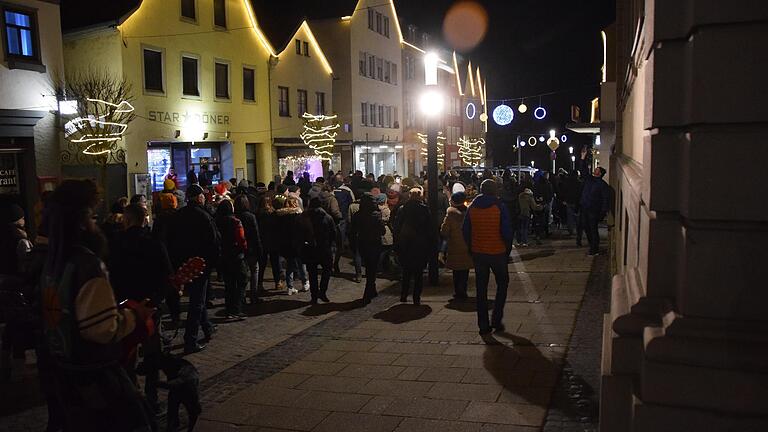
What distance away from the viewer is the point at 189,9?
24500 millimetres

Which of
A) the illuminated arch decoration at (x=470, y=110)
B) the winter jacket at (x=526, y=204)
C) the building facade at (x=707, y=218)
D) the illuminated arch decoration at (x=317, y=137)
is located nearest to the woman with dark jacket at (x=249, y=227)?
the building facade at (x=707, y=218)

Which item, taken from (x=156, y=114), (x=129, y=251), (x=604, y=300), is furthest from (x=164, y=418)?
(x=156, y=114)

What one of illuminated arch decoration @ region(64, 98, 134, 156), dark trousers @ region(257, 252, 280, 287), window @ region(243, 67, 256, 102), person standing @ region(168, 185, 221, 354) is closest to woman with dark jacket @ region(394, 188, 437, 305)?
dark trousers @ region(257, 252, 280, 287)

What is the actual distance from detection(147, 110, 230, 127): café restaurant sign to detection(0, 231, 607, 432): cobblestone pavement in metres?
13.5

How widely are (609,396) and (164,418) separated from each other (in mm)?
3828

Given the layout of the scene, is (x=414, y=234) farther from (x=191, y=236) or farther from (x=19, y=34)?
(x=19, y=34)

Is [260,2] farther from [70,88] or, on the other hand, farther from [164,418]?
[164,418]

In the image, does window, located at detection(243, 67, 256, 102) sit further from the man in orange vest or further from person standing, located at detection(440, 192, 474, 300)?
the man in orange vest

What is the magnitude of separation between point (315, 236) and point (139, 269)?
4554 millimetres

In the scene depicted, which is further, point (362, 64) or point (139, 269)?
point (362, 64)

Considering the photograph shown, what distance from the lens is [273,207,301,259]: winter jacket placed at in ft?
36.5

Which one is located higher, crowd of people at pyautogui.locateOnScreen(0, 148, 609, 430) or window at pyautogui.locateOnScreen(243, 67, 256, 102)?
window at pyautogui.locateOnScreen(243, 67, 256, 102)

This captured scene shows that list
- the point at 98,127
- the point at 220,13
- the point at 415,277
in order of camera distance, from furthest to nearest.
Answer: the point at 220,13 < the point at 98,127 < the point at 415,277

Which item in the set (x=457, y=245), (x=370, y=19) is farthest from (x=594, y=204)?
(x=370, y=19)
